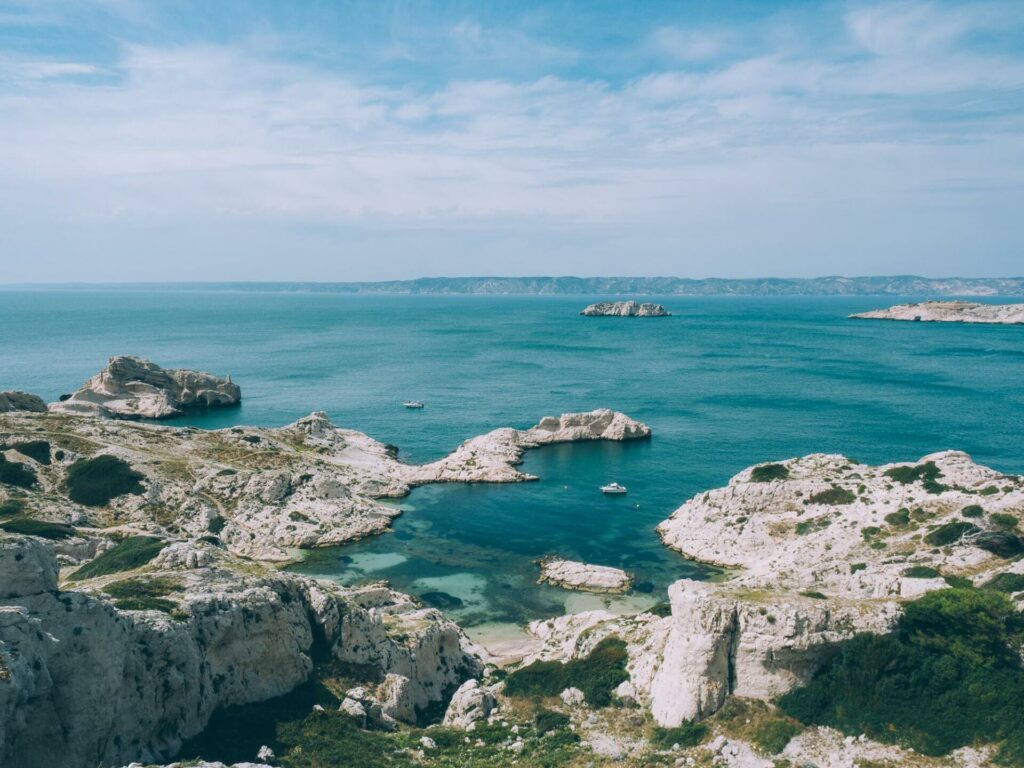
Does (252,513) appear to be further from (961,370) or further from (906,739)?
(961,370)

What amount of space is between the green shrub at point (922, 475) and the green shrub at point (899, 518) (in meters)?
3.53

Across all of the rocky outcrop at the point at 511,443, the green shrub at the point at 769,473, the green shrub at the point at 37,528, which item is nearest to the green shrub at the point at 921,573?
the green shrub at the point at 769,473

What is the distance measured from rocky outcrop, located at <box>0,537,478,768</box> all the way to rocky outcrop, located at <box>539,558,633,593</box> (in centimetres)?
1714

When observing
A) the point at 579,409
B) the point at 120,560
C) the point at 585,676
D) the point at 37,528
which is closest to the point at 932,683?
the point at 585,676

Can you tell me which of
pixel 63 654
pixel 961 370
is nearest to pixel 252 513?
pixel 63 654

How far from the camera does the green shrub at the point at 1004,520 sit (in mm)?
47656

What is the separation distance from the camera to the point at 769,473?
67312 millimetres

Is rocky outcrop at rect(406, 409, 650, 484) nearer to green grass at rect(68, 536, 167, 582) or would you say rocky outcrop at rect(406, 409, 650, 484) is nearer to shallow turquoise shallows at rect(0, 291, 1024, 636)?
shallow turquoise shallows at rect(0, 291, 1024, 636)

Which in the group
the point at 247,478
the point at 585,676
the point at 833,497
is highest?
the point at 833,497

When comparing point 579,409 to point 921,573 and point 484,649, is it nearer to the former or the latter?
point 484,649

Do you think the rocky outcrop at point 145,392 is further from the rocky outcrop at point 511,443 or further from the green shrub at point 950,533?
the green shrub at point 950,533

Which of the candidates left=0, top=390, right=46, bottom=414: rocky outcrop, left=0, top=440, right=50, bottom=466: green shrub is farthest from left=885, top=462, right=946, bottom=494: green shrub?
left=0, top=390, right=46, bottom=414: rocky outcrop

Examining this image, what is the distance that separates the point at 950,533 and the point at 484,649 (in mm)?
33583

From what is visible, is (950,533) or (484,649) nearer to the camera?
(484,649)
